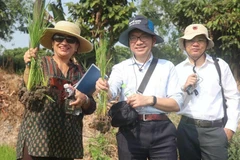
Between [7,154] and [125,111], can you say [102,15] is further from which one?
[125,111]

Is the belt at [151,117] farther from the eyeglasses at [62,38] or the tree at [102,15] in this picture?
the tree at [102,15]

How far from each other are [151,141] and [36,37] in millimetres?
1230

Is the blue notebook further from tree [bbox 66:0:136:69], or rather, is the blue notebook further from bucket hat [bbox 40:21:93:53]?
tree [bbox 66:0:136:69]

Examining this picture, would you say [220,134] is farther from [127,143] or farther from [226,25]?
[226,25]

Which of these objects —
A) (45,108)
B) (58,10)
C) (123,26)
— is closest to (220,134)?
(45,108)

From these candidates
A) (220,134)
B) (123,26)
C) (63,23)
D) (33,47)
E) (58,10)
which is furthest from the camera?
(58,10)

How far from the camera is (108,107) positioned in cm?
316

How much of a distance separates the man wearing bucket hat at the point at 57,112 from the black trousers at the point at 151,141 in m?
0.43

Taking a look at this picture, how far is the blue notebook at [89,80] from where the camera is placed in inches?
111

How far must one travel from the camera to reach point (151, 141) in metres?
2.90

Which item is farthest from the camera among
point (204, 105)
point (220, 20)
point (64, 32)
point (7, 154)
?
point (220, 20)

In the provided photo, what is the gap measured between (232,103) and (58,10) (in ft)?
28.1

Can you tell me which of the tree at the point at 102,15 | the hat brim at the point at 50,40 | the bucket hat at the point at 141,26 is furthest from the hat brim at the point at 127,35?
the tree at the point at 102,15

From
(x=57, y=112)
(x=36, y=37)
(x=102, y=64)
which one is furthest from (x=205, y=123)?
(x=36, y=37)
